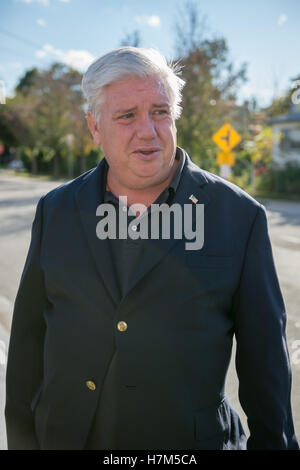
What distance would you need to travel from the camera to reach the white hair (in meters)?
1.60

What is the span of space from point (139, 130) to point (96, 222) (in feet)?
1.24

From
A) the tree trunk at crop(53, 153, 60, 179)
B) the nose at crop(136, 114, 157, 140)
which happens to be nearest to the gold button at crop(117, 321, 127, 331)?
the nose at crop(136, 114, 157, 140)

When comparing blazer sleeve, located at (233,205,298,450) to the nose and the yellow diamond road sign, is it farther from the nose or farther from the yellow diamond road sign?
the yellow diamond road sign

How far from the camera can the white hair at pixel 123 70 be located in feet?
5.26

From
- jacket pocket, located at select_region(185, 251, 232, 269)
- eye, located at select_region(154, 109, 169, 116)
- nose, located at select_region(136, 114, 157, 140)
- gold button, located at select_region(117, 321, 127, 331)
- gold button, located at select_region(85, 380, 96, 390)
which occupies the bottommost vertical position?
gold button, located at select_region(85, 380, 96, 390)

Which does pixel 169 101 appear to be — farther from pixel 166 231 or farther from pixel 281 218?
pixel 281 218

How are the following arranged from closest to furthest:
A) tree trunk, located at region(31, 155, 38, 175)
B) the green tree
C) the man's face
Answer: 1. the man's face
2. the green tree
3. tree trunk, located at region(31, 155, 38, 175)

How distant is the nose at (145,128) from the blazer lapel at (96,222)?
0.88 feet

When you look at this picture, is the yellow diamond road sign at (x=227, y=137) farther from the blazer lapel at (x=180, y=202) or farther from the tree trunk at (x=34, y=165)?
the tree trunk at (x=34, y=165)

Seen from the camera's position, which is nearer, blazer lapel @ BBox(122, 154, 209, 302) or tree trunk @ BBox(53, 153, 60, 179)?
blazer lapel @ BBox(122, 154, 209, 302)

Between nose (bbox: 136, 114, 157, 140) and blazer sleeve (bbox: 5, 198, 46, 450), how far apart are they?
1.68ft

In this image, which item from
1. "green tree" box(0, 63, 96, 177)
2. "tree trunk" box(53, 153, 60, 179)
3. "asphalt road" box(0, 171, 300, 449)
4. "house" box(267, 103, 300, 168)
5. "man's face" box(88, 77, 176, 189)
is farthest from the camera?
"tree trunk" box(53, 153, 60, 179)

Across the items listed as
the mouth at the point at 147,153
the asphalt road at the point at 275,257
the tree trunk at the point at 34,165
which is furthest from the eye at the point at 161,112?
the tree trunk at the point at 34,165

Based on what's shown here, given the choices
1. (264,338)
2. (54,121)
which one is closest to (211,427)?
(264,338)
